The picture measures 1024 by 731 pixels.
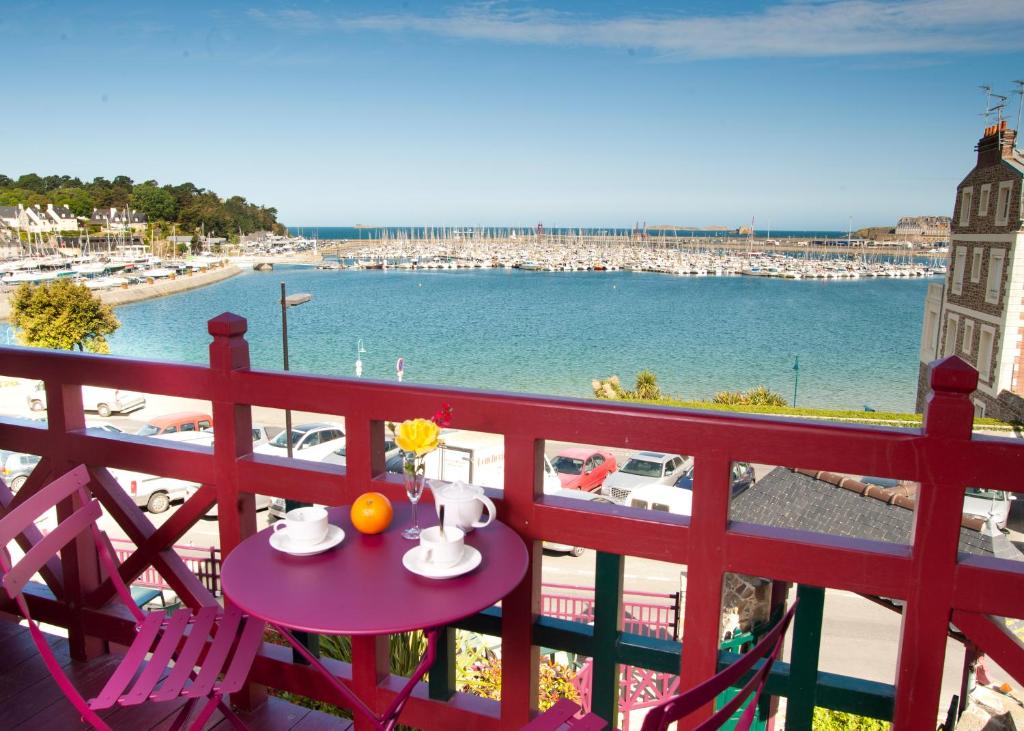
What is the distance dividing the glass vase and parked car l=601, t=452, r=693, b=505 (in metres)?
12.3

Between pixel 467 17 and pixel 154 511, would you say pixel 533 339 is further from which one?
pixel 467 17

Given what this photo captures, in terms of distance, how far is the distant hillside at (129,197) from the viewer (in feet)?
320

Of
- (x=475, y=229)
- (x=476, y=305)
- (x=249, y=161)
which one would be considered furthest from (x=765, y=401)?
(x=475, y=229)

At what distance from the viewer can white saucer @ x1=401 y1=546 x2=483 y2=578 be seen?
156cm

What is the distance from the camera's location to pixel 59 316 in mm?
34844

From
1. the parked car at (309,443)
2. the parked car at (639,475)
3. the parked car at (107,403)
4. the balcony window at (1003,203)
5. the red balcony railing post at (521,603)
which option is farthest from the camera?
the balcony window at (1003,203)

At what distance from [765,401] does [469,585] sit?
99.5ft

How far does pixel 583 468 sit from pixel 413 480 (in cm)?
1416

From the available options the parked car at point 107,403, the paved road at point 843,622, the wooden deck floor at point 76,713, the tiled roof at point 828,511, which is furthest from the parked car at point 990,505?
the parked car at point 107,403

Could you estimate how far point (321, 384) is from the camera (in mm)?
2018

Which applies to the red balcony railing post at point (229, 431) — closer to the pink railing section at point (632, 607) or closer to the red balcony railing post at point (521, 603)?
the red balcony railing post at point (521, 603)

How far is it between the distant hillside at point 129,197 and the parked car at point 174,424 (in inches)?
3680

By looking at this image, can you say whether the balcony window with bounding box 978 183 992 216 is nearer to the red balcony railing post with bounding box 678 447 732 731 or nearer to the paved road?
the paved road

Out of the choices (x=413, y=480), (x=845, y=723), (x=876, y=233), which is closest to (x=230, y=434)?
(x=413, y=480)
